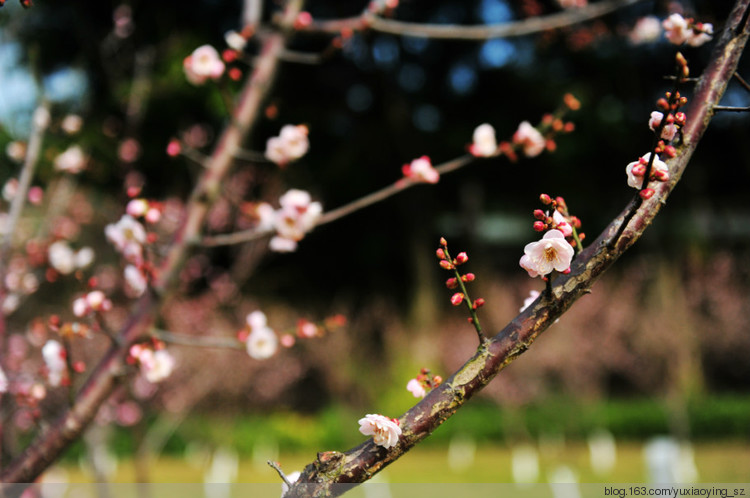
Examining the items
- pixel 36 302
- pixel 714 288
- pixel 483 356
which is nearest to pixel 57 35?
pixel 36 302

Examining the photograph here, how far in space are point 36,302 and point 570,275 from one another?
7091 mm

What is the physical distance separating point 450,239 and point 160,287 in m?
12.6

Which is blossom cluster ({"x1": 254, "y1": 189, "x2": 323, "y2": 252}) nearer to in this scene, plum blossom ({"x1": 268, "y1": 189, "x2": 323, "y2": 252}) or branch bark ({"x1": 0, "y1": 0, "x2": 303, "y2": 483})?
plum blossom ({"x1": 268, "y1": 189, "x2": 323, "y2": 252})

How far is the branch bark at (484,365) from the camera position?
801 millimetres

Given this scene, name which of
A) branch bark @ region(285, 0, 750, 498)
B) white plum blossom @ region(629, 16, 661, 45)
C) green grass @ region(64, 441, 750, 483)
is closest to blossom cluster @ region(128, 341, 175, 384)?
branch bark @ region(285, 0, 750, 498)

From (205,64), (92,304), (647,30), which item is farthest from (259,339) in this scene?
(647,30)

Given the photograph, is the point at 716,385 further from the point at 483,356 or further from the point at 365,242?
the point at 483,356

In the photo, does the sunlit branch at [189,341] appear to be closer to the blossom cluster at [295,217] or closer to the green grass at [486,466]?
the blossom cluster at [295,217]

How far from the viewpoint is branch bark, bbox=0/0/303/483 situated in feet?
4.12

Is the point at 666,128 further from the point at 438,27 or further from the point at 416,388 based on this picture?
the point at 438,27

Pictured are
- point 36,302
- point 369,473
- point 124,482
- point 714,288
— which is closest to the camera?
point 369,473

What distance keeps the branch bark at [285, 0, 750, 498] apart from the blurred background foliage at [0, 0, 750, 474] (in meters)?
7.11

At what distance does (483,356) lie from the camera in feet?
2.73

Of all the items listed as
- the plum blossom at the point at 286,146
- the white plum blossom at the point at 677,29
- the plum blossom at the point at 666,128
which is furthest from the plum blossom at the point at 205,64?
the plum blossom at the point at 666,128
